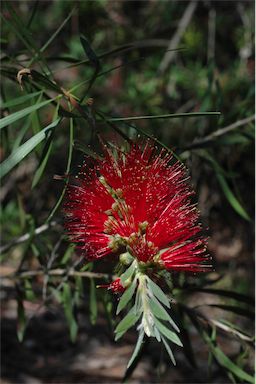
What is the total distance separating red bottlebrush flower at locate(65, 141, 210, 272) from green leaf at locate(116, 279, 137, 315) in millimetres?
47

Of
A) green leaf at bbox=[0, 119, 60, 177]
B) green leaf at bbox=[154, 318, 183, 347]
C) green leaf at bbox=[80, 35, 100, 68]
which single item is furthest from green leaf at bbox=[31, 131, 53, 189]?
green leaf at bbox=[154, 318, 183, 347]

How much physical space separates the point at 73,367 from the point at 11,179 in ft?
2.89

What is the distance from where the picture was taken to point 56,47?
3.49 meters

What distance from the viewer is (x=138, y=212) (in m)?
1.07

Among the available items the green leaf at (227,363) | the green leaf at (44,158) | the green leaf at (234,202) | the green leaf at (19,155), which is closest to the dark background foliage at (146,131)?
the green leaf at (234,202)

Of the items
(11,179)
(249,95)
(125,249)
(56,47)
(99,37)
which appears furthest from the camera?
(56,47)

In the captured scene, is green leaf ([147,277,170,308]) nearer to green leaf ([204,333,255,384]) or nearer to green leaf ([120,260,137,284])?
green leaf ([120,260,137,284])

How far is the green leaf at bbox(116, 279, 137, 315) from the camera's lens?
3.18 feet

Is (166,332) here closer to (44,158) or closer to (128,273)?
(128,273)

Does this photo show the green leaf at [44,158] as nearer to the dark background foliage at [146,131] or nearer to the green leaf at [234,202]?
the dark background foliage at [146,131]

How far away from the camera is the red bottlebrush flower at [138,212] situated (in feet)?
3.47

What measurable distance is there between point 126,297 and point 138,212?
154 millimetres

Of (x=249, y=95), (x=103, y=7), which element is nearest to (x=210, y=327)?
(x=249, y=95)

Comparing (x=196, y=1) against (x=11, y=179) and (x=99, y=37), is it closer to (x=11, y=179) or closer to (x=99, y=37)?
(x=99, y=37)
